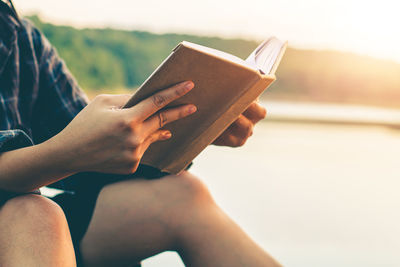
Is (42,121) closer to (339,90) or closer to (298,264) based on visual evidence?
(298,264)

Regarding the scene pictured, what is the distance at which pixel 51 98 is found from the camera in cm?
64

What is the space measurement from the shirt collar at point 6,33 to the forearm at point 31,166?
0.21 meters

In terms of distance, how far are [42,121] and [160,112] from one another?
292mm

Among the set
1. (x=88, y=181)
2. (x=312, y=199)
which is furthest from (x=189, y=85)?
(x=312, y=199)

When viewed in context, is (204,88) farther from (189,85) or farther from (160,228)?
(160,228)

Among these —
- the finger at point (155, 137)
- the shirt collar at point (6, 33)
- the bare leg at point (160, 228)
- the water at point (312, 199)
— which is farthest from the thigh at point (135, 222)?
the water at point (312, 199)

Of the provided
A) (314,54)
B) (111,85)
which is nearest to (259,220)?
(314,54)

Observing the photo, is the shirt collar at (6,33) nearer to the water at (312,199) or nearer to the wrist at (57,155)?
the wrist at (57,155)

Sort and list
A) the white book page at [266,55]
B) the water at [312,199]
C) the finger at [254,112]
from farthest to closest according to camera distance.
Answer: the water at [312,199], the finger at [254,112], the white book page at [266,55]

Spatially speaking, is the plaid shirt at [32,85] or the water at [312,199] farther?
the water at [312,199]

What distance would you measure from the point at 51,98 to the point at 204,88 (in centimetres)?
31

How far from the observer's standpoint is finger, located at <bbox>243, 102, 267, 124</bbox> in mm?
580

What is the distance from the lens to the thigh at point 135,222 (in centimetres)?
55

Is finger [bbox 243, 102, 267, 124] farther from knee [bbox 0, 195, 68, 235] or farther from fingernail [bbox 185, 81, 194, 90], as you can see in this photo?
knee [bbox 0, 195, 68, 235]
